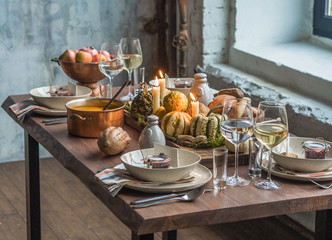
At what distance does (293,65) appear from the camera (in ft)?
9.97

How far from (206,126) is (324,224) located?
0.54m

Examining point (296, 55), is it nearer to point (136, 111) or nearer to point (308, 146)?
point (136, 111)

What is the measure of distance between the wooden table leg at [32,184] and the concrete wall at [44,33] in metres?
1.41

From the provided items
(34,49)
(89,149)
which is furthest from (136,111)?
(34,49)

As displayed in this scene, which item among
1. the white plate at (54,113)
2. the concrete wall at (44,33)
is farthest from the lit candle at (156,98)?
the concrete wall at (44,33)

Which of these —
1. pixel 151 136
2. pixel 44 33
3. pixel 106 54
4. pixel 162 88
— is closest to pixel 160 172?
pixel 151 136

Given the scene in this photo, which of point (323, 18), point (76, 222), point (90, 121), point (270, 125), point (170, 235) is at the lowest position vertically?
point (76, 222)

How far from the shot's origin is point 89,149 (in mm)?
1930

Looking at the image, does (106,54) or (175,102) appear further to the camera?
(106,54)

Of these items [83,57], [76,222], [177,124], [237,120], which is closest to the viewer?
[237,120]

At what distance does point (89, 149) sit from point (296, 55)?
168cm

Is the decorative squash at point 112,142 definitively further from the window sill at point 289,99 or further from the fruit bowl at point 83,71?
the window sill at point 289,99

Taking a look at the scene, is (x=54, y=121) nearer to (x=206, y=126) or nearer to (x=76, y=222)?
(x=206, y=126)

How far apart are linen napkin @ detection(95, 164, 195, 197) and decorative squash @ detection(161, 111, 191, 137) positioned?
0.34 metres
